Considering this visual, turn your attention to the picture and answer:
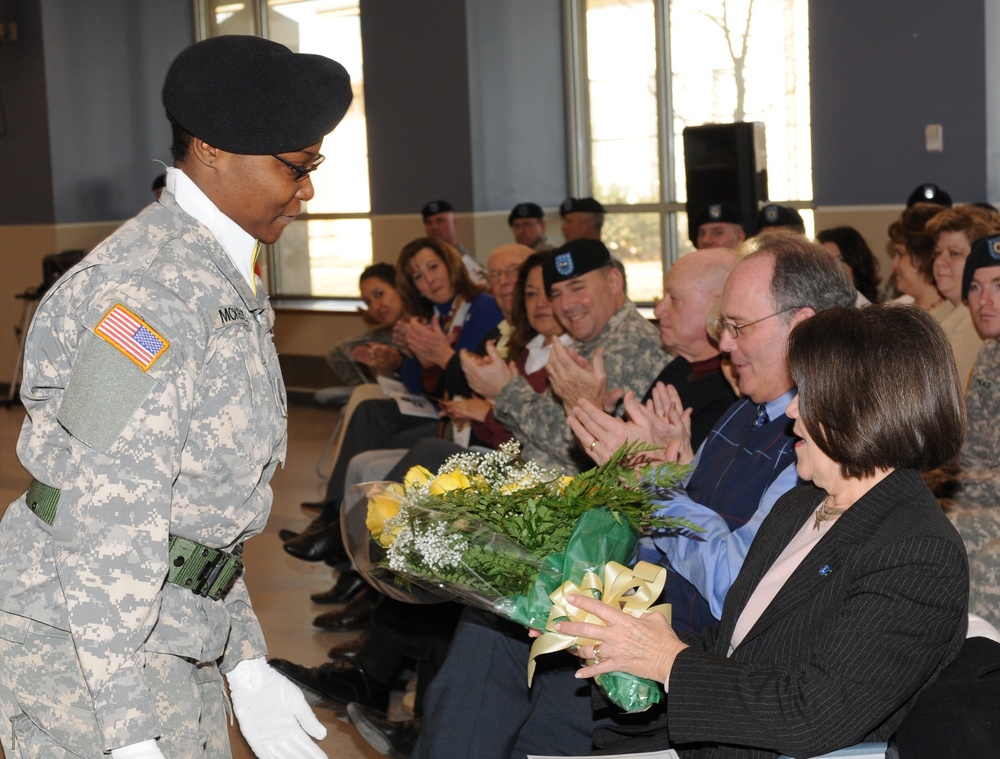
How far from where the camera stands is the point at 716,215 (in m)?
5.18

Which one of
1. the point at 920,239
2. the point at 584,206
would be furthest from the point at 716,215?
the point at 584,206

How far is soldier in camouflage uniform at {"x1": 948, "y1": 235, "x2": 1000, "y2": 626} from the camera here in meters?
2.81

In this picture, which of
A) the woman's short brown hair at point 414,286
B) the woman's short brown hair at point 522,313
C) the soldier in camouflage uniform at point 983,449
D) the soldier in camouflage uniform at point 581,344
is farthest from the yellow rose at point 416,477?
the woman's short brown hair at point 414,286

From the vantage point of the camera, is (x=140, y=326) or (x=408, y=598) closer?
(x=140, y=326)

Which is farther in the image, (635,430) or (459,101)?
(459,101)

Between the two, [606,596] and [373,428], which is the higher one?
[606,596]

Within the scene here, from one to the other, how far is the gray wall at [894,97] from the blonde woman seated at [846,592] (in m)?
5.07

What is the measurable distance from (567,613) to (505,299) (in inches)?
145

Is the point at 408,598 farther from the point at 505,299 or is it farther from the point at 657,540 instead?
the point at 505,299

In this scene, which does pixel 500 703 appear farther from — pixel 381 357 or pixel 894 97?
pixel 894 97

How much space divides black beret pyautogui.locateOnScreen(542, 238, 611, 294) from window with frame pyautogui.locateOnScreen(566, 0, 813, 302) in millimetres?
4487

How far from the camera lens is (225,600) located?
1647 mm

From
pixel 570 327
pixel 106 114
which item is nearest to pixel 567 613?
pixel 570 327

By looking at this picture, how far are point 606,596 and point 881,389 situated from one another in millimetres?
540
